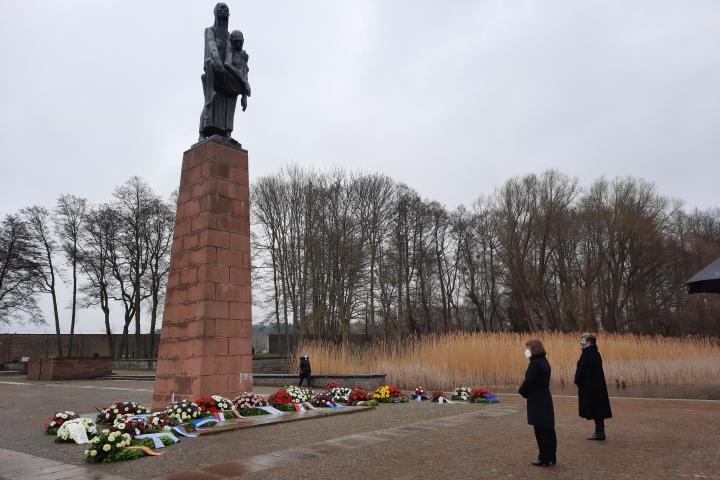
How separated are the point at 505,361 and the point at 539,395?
11102 mm

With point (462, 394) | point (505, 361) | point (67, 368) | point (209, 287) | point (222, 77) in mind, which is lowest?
point (462, 394)

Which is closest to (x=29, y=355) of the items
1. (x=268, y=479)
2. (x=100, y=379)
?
(x=100, y=379)

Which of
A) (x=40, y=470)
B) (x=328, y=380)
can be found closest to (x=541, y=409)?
(x=40, y=470)

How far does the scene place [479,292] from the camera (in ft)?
141

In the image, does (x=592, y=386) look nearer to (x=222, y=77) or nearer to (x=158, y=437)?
(x=158, y=437)

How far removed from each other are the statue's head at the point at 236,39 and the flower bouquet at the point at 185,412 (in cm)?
771

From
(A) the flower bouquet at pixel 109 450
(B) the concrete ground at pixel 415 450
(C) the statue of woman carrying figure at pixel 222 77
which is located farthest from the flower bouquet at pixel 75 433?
(C) the statue of woman carrying figure at pixel 222 77

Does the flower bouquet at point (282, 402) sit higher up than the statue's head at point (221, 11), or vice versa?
the statue's head at point (221, 11)

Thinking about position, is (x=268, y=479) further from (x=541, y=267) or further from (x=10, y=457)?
(x=541, y=267)

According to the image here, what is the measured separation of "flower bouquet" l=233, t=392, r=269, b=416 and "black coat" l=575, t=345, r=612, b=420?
17.9ft

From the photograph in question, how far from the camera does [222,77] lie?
1131 centimetres

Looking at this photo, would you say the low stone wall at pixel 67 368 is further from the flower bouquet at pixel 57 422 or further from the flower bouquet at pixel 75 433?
the flower bouquet at pixel 75 433

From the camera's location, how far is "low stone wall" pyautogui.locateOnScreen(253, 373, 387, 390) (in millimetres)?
15805

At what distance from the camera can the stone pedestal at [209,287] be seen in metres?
9.95
